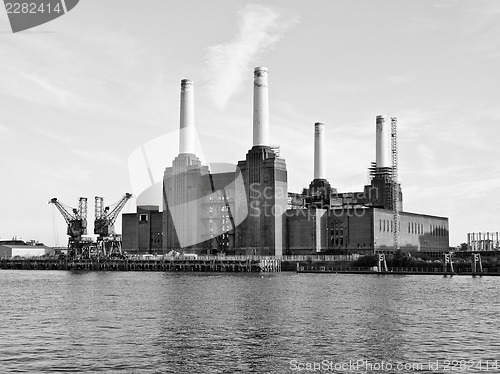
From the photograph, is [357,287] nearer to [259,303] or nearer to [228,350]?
[259,303]

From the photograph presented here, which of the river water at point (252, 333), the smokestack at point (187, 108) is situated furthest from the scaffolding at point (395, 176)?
the river water at point (252, 333)

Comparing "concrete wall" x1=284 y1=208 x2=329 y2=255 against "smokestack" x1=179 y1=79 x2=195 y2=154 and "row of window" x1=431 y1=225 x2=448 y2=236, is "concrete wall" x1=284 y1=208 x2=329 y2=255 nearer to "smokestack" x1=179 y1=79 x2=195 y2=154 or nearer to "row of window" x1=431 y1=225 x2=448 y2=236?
"smokestack" x1=179 y1=79 x2=195 y2=154

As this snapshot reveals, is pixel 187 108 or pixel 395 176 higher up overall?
pixel 187 108

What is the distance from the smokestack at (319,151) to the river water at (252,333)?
88.7 metres

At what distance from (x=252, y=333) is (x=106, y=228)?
13107 cm

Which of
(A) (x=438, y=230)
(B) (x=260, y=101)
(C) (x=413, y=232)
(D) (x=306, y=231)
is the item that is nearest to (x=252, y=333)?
(B) (x=260, y=101)

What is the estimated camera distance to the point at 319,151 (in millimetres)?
162750

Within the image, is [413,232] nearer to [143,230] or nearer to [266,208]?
[266,208]

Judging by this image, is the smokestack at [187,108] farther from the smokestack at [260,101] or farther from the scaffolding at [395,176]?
the scaffolding at [395,176]

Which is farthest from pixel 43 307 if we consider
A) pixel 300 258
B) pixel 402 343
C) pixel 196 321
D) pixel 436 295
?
pixel 300 258

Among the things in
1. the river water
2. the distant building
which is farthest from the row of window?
the river water

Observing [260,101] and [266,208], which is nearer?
[260,101]

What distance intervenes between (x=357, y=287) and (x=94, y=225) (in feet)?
327

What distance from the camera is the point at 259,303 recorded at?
208 ft
